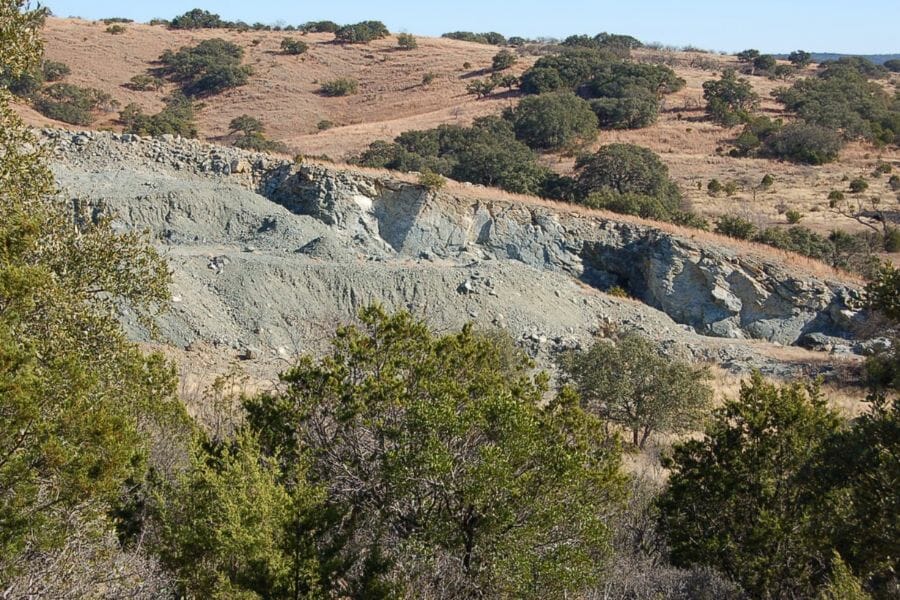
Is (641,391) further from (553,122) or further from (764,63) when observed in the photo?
(764,63)

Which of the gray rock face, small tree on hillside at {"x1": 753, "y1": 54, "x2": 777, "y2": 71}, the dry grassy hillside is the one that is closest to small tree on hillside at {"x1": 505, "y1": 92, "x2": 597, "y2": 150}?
the dry grassy hillside

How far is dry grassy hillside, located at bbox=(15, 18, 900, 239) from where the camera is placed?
44.5 m

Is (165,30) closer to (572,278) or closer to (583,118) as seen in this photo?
(583,118)

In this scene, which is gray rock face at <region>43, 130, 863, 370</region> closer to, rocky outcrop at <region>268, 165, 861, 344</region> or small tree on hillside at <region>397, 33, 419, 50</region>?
rocky outcrop at <region>268, 165, 861, 344</region>

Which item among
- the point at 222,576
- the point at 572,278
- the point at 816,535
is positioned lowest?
the point at 572,278

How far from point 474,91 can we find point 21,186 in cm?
5562

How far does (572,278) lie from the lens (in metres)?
29.2

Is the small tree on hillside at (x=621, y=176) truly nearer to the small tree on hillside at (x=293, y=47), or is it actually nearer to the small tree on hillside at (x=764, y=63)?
the small tree on hillside at (x=293, y=47)

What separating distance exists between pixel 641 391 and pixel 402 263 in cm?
1003

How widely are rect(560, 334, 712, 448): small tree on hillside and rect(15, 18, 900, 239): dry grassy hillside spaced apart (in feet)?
75.6

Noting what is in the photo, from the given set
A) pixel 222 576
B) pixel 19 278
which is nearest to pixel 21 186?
pixel 19 278

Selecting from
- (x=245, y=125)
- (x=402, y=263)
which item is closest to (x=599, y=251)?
(x=402, y=263)

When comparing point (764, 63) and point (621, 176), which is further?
point (764, 63)

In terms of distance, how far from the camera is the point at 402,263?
25766 millimetres
